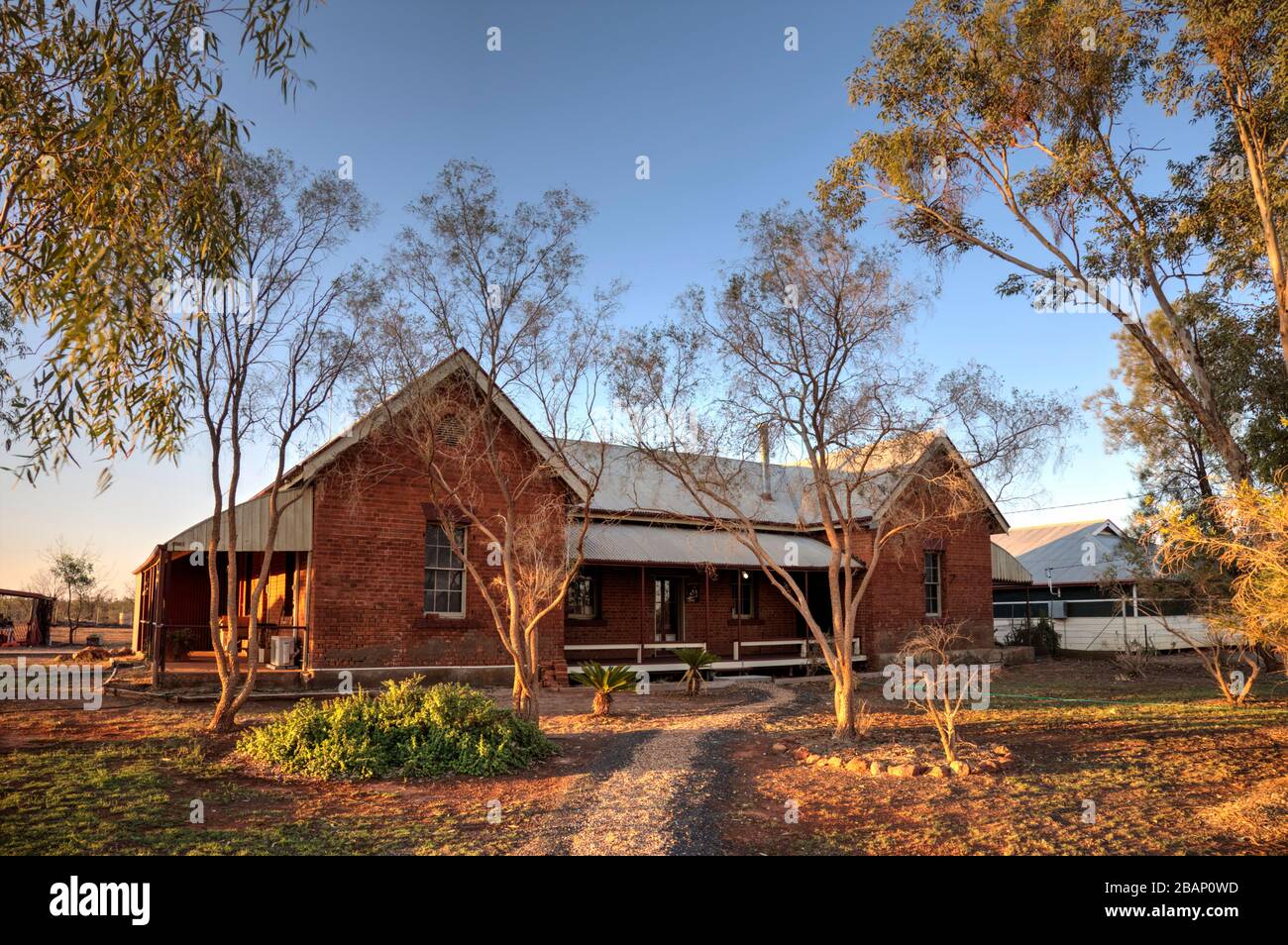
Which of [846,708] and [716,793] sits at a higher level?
[846,708]

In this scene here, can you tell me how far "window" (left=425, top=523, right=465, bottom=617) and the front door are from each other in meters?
6.22

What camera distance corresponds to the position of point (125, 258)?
19.2ft

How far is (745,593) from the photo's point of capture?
2517cm

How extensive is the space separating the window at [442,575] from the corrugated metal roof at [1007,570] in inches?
742

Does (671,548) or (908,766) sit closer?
(908,766)

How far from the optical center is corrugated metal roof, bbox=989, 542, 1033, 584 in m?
29.8

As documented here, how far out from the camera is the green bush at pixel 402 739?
9.87 m

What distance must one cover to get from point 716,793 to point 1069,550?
36.4 m

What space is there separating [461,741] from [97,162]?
6.93 m

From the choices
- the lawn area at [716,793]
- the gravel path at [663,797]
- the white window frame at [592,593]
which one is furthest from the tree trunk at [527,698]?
the white window frame at [592,593]

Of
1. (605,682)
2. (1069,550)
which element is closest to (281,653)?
(605,682)

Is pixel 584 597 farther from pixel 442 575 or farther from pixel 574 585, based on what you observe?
pixel 442 575
